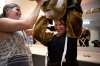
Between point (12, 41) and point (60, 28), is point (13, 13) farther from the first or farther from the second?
point (60, 28)

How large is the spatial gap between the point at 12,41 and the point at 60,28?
1.01 feet

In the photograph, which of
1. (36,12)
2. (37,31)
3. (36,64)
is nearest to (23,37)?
(37,31)

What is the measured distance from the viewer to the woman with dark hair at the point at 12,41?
1165mm

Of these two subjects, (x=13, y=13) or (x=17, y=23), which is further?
(x=13, y=13)

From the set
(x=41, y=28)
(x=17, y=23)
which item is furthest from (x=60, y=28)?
(x=17, y=23)

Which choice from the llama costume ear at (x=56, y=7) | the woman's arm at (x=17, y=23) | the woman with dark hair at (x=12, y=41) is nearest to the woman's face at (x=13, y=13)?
the woman with dark hair at (x=12, y=41)

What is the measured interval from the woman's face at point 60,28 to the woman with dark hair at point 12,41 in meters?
0.20

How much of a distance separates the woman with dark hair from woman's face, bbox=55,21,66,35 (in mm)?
198

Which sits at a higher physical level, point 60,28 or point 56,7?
point 56,7

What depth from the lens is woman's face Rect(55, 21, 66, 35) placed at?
1.17m

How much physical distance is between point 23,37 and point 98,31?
19.2 inches

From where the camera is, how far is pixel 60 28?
1207 mm

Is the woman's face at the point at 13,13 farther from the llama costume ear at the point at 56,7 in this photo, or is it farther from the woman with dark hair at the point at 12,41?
the llama costume ear at the point at 56,7

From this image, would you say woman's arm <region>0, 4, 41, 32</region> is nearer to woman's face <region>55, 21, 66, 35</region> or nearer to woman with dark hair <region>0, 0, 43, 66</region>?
woman with dark hair <region>0, 0, 43, 66</region>
